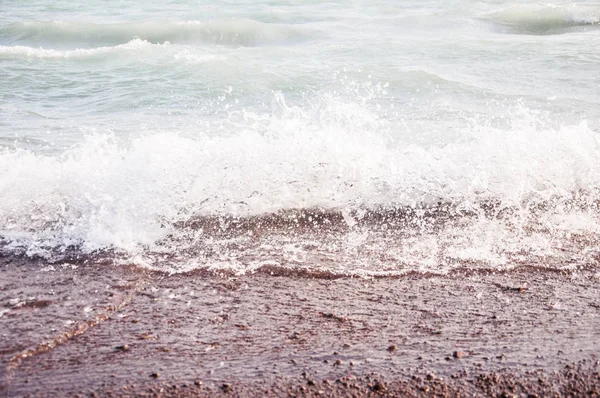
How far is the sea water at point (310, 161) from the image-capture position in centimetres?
398

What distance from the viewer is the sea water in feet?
13.1

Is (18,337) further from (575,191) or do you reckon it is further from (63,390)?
(575,191)

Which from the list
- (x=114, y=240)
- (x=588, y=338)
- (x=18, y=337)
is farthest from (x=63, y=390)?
(x=588, y=338)

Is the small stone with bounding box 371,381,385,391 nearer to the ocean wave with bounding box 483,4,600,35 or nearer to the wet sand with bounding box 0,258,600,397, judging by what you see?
the wet sand with bounding box 0,258,600,397

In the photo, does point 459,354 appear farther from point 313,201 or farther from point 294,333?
point 313,201

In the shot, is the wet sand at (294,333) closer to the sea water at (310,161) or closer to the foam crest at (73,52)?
the sea water at (310,161)

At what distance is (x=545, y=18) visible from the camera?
13.3 metres

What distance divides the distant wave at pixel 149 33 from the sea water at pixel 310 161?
2.36 meters

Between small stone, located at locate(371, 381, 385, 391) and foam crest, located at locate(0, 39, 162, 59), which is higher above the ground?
foam crest, located at locate(0, 39, 162, 59)

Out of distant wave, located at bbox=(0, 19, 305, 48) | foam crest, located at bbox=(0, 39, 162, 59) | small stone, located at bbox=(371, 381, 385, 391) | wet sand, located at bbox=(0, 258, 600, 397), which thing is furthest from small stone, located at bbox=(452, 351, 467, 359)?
distant wave, located at bbox=(0, 19, 305, 48)

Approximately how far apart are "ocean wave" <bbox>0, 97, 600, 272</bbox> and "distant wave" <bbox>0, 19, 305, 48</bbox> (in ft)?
23.3

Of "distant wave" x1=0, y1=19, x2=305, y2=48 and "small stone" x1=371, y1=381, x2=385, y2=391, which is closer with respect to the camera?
"small stone" x1=371, y1=381, x2=385, y2=391

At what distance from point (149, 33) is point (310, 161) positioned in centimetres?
892

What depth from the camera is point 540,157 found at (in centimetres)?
498
